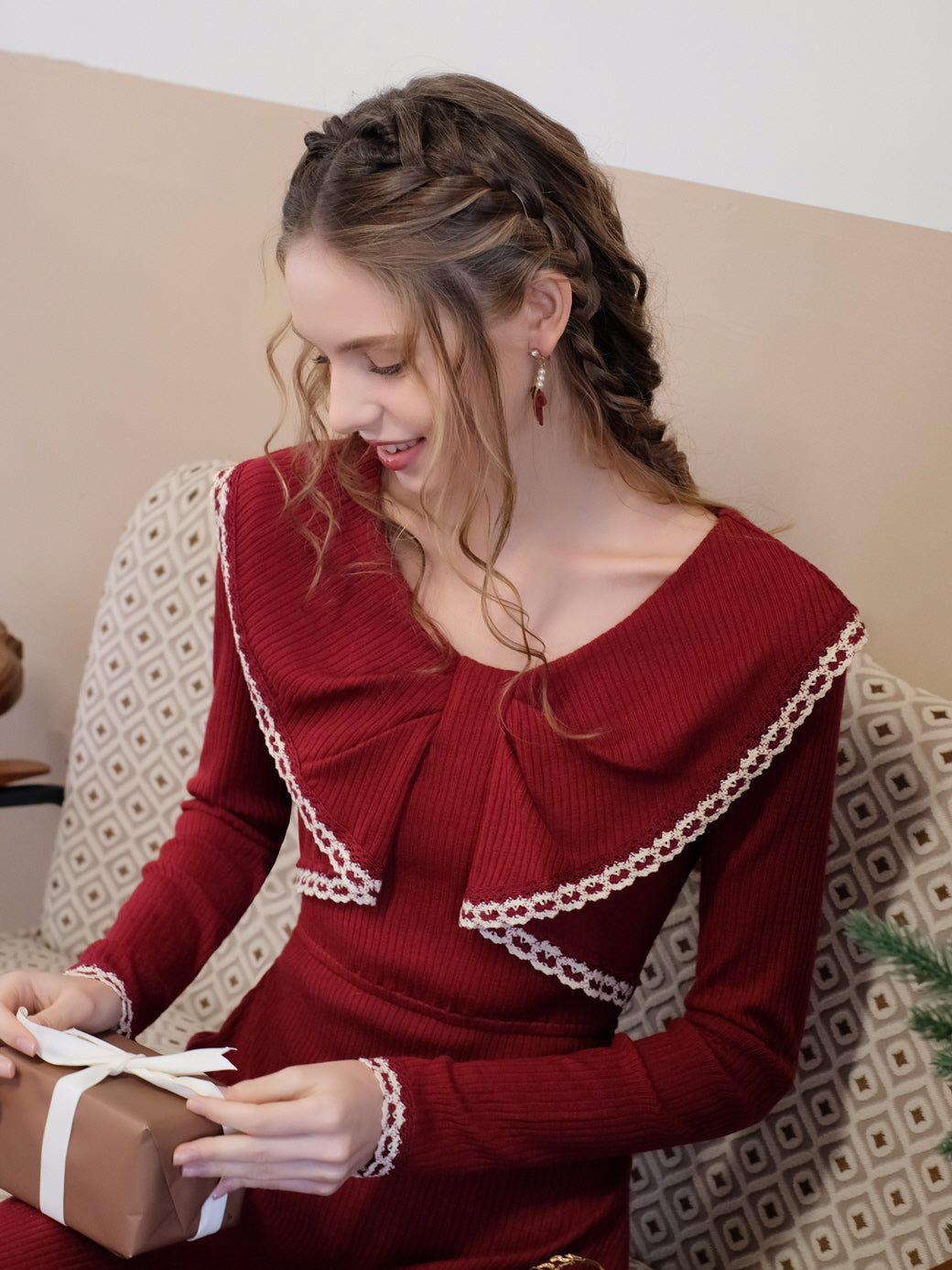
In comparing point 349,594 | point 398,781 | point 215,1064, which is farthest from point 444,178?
point 215,1064

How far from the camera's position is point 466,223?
0.96 metres

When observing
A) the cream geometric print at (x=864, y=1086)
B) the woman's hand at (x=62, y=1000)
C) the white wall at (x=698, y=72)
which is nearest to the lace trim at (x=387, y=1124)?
the woman's hand at (x=62, y=1000)

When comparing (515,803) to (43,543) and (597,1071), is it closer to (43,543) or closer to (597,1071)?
(597,1071)

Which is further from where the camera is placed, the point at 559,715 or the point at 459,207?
the point at 559,715

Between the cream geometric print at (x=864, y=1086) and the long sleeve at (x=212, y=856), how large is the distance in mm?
466

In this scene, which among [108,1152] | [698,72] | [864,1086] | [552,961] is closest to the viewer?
[108,1152]

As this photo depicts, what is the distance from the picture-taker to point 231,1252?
1.02 metres

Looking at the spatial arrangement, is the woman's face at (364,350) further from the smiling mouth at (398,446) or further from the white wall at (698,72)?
the white wall at (698,72)

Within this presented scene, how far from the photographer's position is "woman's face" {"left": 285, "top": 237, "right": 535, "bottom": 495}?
0.96m

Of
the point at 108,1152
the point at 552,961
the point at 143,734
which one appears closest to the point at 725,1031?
the point at 552,961

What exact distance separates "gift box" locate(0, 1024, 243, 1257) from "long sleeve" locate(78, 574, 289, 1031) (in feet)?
0.68

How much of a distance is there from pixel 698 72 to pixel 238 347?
0.79 metres

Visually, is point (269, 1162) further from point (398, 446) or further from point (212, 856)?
point (398, 446)

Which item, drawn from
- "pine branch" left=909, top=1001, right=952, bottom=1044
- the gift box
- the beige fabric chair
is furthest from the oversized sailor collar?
the beige fabric chair
